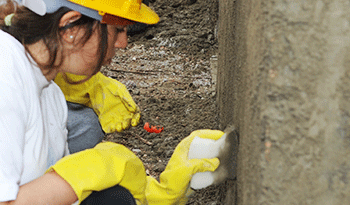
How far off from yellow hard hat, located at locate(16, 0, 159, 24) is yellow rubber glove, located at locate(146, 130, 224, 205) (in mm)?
516

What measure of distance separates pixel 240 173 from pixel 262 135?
0.34 metres

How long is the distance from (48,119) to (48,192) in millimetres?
407

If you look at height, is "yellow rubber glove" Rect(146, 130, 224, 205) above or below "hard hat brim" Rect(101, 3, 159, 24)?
below

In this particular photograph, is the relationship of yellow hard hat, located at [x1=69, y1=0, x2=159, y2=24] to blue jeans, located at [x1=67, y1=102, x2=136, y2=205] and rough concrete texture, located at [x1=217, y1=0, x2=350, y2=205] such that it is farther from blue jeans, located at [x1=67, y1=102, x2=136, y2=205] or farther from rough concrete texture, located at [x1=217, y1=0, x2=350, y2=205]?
blue jeans, located at [x1=67, y1=102, x2=136, y2=205]

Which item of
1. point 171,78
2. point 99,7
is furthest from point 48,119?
point 171,78

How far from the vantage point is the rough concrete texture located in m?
0.74

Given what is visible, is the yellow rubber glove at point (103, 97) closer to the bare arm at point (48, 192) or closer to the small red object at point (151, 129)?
the small red object at point (151, 129)

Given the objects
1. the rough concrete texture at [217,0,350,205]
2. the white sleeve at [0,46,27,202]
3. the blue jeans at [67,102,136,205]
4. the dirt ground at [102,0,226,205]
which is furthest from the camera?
the dirt ground at [102,0,226,205]

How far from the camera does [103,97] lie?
2012mm

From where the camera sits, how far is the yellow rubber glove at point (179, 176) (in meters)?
1.27

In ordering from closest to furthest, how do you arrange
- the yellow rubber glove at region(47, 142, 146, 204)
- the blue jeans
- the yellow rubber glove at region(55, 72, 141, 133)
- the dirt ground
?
the yellow rubber glove at region(47, 142, 146, 204) < the blue jeans < the yellow rubber glove at region(55, 72, 141, 133) < the dirt ground

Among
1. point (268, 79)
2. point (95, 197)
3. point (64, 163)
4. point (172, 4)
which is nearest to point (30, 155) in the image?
point (64, 163)

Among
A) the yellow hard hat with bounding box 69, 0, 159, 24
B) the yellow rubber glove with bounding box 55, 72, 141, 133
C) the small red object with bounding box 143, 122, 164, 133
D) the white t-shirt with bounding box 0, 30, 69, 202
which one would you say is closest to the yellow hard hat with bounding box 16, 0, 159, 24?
the yellow hard hat with bounding box 69, 0, 159, 24

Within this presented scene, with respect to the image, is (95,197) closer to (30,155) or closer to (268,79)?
(30,155)
